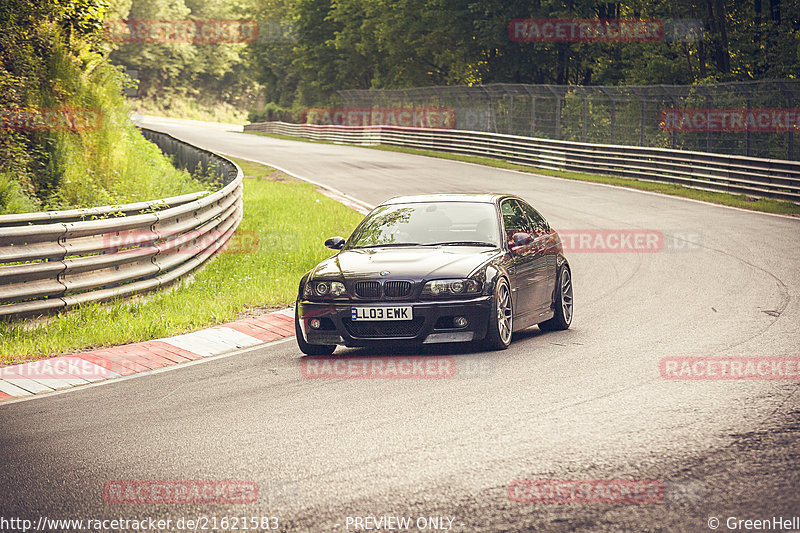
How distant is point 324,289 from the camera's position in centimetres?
859

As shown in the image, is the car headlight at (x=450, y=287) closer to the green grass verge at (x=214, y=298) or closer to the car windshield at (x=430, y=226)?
the car windshield at (x=430, y=226)

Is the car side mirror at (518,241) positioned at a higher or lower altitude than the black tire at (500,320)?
higher

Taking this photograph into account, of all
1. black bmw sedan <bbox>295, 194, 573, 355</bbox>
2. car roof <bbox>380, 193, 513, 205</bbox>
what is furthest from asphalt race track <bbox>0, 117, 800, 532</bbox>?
car roof <bbox>380, 193, 513, 205</bbox>

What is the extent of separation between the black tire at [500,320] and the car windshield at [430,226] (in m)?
0.73

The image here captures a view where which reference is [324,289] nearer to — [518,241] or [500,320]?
[500,320]

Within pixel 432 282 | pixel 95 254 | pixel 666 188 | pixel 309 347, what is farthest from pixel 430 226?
pixel 666 188

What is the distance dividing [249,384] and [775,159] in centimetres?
1946

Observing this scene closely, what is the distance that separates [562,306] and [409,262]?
2.18 m

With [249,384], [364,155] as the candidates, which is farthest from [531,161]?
[249,384]

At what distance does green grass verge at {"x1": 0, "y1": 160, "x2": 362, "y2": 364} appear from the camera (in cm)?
907

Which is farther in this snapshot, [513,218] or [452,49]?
[452,49]

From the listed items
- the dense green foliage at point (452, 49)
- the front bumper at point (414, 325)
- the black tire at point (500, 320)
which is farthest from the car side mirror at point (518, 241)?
the dense green foliage at point (452, 49)

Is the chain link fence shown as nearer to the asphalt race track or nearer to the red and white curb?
the asphalt race track

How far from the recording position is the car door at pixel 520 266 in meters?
9.14
